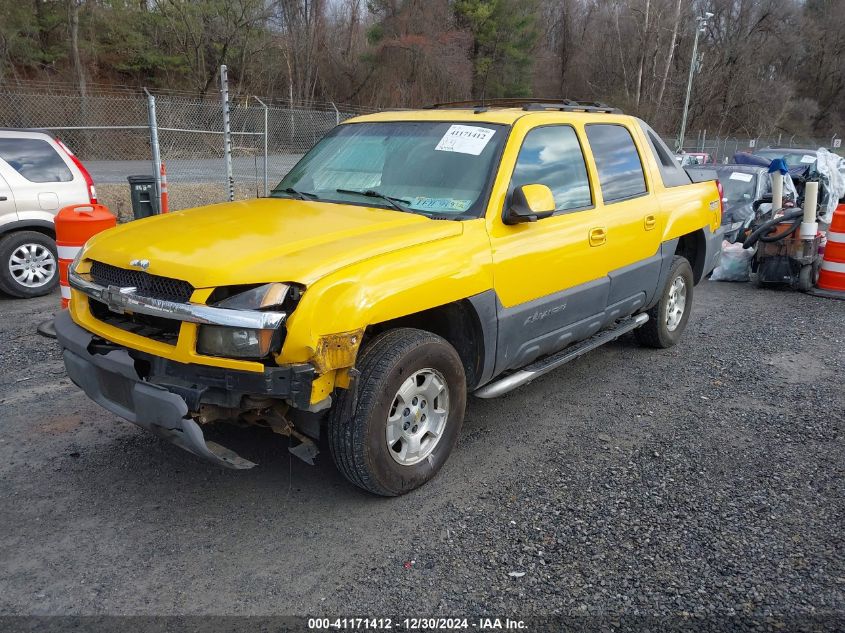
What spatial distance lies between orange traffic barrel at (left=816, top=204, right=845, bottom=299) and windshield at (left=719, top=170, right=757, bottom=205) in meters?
2.93

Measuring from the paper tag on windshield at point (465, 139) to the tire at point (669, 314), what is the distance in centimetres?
248

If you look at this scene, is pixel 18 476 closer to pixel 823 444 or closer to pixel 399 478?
pixel 399 478

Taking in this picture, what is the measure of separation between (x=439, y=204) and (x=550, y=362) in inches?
50.9

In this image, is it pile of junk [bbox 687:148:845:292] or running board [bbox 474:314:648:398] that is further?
pile of junk [bbox 687:148:845:292]

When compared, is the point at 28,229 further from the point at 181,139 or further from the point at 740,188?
the point at 181,139

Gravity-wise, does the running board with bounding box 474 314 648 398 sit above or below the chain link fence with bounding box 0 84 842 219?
below

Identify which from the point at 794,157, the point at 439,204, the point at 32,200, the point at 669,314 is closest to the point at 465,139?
the point at 439,204

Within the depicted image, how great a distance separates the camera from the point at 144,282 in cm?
317

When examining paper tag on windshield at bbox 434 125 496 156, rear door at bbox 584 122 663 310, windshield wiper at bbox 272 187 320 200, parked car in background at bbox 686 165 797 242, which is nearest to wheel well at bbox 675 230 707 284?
rear door at bbox 584 122 663 310

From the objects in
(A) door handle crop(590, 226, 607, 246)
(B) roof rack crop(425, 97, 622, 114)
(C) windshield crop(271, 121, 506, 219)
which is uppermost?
(B) roof rack crop(425, 97, 622, 114)

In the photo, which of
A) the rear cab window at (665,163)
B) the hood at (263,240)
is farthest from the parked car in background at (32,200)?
the rear cab window at (665,163)

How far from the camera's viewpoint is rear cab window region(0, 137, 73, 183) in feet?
23.7

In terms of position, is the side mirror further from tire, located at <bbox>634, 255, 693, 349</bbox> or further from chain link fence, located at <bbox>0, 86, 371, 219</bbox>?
chain link fence, located at <bbox>0, 86, 371, 219</bbox>

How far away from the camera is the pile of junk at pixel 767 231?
27.8 ft
